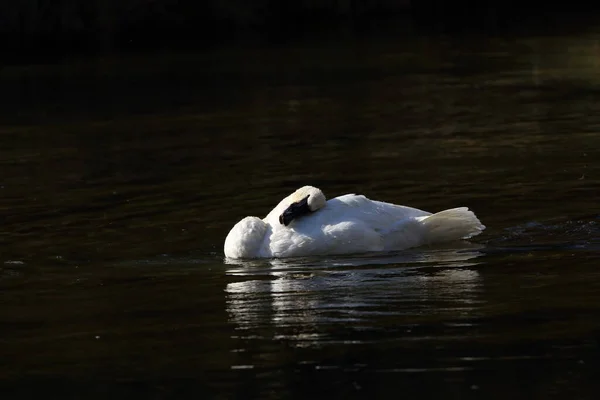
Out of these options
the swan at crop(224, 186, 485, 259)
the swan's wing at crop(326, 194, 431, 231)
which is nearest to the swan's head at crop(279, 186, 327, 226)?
the swan at crop(224, 186, 485, 259)

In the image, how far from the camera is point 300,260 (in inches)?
470

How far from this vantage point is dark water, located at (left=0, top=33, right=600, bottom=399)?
845 cm

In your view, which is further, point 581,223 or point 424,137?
point 424,137

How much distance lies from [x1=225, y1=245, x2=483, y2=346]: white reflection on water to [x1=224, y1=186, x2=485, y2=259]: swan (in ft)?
0.43

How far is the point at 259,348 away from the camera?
8.99 meters

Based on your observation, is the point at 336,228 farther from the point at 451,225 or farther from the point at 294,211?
the point at 451,225

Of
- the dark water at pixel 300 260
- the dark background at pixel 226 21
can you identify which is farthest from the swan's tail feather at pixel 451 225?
the dark background at pixel 226 21

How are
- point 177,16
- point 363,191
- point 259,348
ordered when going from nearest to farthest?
point 259,348 → point 363,191 → point 177,16

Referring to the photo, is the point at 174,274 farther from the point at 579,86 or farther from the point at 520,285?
the point at 579,86

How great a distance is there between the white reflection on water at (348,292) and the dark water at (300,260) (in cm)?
3

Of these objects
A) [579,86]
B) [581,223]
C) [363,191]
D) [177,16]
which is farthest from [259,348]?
[177,16]

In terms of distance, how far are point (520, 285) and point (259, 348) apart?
2295 millimetres

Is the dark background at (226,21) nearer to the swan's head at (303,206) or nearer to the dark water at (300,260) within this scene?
the dark water at (300,260)

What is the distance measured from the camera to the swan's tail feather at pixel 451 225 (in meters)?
12.3
